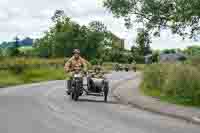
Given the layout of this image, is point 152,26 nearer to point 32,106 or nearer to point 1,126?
point 32,106

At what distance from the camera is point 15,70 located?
47000mm

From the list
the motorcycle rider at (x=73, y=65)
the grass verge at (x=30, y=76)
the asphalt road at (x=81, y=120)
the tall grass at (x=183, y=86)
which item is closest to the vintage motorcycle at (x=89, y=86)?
the motorcycle rider at (x=73, y=65)

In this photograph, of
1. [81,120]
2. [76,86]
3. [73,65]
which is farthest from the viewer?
[73,65]

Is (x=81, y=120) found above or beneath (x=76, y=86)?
beneath

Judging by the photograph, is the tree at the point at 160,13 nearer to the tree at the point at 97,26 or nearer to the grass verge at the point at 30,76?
the grass verge at the point at 30,76

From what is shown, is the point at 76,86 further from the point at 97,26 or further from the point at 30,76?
the point at 97,26

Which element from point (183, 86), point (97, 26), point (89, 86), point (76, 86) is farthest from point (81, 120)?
point (97, 26)

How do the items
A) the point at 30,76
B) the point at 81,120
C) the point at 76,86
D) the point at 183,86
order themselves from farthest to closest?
1. the point at 30,76
2. the point at 183,86
3. the point at 76,86
4. the point at 81,120

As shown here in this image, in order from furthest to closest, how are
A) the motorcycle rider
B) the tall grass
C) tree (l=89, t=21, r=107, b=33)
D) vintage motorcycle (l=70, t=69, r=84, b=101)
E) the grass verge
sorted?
tree (l=89, t=21, r=107, b=33) < the grass verge < the motorcycle rider < vintage motorcycle (l=70, t=69, r=84, b=101) < the tall grass

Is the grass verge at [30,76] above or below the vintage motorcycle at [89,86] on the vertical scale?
below

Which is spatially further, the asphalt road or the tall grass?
the tall grass

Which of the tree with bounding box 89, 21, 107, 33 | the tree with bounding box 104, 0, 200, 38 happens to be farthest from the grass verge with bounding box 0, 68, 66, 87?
the tree with bounding box 89, 21, 107, 33

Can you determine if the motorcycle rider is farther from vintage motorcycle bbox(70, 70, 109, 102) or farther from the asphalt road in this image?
the asphalt road

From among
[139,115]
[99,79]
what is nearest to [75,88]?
[99,79]
